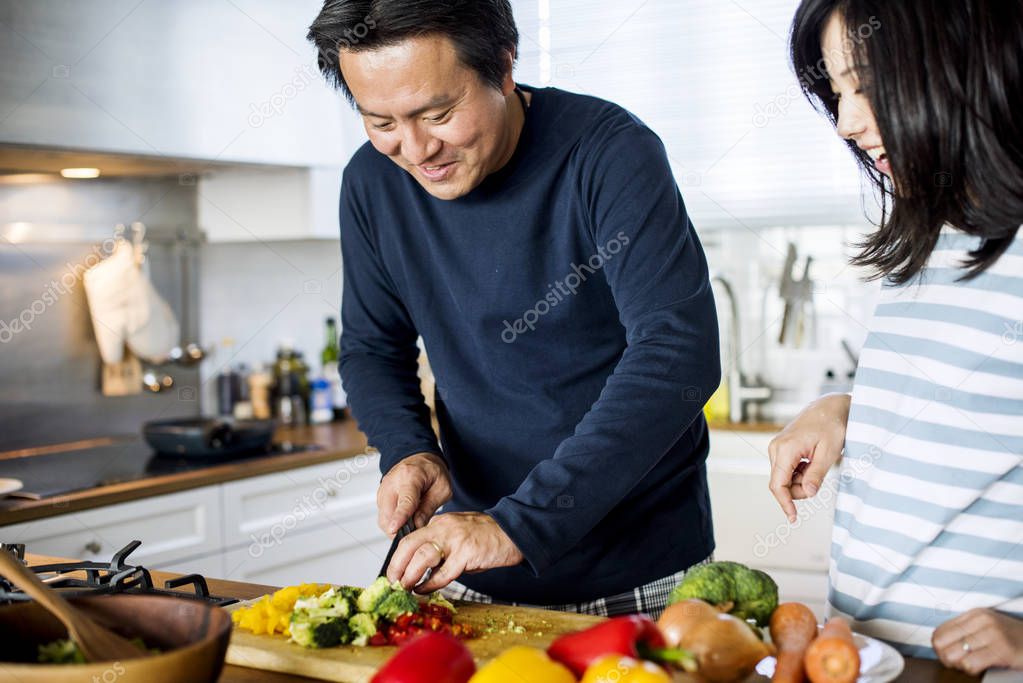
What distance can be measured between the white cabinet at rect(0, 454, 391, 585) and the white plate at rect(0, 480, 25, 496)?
0.09 m

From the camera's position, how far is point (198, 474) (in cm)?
247

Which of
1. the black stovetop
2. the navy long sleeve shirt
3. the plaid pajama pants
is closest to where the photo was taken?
the navy long sleeve shirt

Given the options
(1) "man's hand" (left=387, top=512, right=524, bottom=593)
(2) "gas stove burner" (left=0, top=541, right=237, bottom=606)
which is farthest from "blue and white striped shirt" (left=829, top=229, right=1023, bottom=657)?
(2) "gas stove burner" (left=0, top=541, right=237, bottom=606)

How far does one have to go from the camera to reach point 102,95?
249 cm

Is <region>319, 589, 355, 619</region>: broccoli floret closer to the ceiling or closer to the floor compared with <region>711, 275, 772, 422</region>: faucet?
closer to the floor

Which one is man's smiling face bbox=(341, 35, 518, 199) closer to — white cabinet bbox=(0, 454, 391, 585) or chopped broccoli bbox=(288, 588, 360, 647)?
chopped broccoli bbox=(288, 588, 360, 647)

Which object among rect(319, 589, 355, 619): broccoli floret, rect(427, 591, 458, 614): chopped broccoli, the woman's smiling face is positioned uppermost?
the woman's smiling face

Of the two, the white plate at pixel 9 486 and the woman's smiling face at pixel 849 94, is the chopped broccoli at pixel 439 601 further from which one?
the white plate at pixel 9 486

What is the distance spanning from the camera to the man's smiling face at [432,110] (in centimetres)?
122

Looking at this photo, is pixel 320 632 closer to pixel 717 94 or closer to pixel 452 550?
pixel 452 550

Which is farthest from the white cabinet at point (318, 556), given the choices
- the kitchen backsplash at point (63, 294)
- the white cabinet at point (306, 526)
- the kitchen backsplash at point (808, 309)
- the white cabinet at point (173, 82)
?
the kitchen backsplash at point (808, 309)

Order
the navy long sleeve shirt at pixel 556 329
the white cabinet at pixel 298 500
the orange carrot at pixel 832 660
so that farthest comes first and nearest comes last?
the white cabinet at pixel 298 500
the navy long sleeve shirt at pixel 556 329
the orange carrot at pixel 832 660

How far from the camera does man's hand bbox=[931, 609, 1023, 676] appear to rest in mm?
937

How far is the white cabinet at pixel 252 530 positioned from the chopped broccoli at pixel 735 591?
65.7 inches
